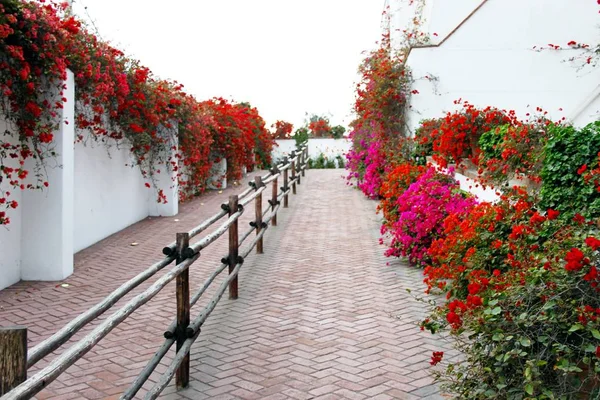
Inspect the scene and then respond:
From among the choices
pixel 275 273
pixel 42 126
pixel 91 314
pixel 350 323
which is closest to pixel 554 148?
pixel 350 323

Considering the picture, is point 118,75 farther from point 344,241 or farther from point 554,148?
point 554,148

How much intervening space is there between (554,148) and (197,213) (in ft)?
28.5

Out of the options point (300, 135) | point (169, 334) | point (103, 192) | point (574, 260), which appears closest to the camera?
point (574, 260)

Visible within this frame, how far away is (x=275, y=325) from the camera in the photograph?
5.75 meters

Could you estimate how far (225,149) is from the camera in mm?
17656

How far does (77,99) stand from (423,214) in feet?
14.7

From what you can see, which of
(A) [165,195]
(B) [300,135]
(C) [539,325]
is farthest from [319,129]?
(C) [539,325]

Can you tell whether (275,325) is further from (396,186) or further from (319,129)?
(319,129)

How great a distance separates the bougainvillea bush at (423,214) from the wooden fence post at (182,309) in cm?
385

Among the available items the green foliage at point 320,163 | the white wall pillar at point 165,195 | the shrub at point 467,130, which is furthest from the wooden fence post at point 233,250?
the green foliage at point 320,163

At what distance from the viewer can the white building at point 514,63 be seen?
12.4 metres

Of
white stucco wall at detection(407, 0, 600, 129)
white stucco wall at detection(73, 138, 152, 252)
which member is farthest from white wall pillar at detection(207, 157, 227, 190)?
white stucco wall at detection(407, 0, 600, 129)

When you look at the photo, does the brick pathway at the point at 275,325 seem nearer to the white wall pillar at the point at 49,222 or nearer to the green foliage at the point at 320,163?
the white wall pillar at the point at 49,222

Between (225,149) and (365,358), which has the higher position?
(225,149)
